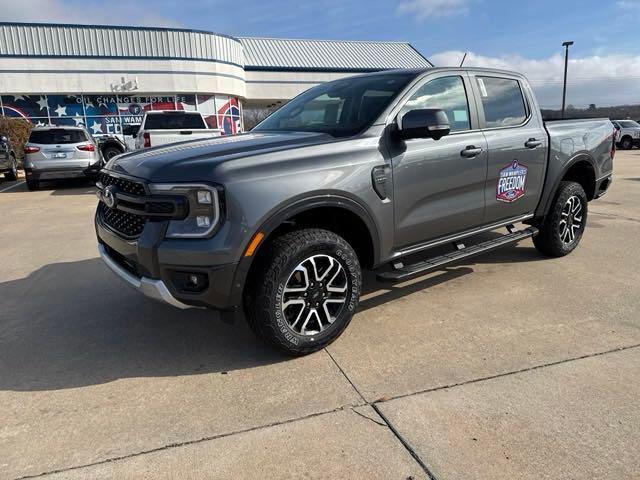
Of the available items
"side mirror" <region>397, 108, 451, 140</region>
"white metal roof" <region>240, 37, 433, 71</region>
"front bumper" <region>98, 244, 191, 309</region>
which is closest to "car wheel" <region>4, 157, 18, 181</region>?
"front bumper" <region>98, 244, 191, 309</region>

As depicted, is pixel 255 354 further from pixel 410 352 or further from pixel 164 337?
pixel 410 352

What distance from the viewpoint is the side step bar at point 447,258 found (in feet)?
11.8

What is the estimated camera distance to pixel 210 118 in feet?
91.3

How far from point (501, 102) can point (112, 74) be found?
25.4m

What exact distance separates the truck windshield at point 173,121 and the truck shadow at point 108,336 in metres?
7.59

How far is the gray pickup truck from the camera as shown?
280 centimetres

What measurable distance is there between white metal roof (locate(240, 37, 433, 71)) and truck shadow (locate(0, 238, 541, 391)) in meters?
30.5

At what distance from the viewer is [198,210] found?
2.76m

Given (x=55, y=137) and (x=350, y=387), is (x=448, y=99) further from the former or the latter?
(x=55, y=137)

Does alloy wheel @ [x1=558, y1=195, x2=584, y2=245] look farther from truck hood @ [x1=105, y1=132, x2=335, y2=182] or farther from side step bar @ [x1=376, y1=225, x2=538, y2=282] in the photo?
truck hood @ [x1=105, y1=132, x2=335, y2=182]

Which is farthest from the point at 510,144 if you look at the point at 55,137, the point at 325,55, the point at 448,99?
the point at 325,55

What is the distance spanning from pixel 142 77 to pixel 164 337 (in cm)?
2549

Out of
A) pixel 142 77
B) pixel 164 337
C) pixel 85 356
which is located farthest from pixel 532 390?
pixel 142 77

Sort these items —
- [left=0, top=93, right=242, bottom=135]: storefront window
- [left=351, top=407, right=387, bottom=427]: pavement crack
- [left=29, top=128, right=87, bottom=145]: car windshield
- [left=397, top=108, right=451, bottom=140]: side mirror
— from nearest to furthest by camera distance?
[left=351, top=407, right=387, bottom=427]: pavement crack
[left=397, top=108, right=451, bottom=140]: side mirror
[left=29, top=128, right=87, bottom=145]: car windshield
[left=0, top=93, right=242, bottom=135]: storefront window
